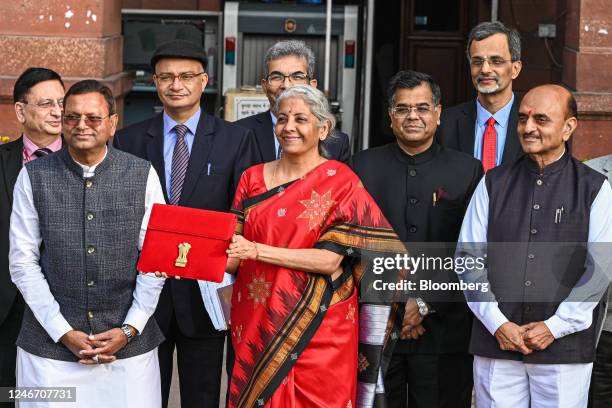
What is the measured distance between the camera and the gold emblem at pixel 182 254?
14.1 ft

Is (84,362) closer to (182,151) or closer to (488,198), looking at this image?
(182,151)

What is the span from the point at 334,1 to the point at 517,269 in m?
6.76

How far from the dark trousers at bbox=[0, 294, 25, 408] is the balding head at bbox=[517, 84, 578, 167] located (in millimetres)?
2184

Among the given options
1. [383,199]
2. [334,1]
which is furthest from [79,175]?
[334,1]

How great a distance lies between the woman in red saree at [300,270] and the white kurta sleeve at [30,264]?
674 millimetres

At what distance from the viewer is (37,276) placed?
177 inches

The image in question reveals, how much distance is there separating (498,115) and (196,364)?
1.78m

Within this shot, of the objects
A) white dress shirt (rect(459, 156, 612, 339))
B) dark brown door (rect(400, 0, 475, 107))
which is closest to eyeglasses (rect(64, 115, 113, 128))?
white dress shirt (rect(459, 156, 612, 339))

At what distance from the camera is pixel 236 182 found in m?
5.16

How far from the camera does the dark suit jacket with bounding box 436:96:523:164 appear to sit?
5488mm

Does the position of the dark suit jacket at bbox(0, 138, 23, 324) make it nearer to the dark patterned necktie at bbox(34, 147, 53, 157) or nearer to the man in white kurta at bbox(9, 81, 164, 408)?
the dark patterned necktie at bbox(34, 147, 53, 157)

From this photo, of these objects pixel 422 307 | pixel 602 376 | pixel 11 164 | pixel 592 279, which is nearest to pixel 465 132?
pixel 422 307

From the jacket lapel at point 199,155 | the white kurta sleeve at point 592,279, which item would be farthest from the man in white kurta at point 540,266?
the jacket lapel at point 199,155
